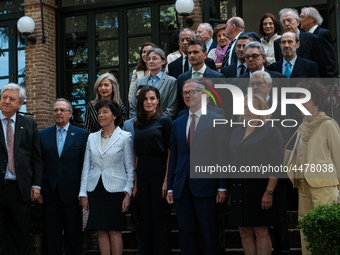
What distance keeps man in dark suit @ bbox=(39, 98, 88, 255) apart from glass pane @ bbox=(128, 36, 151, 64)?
5.82m

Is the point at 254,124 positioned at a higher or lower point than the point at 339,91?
lower

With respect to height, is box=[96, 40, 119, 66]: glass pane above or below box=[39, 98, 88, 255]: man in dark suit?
above

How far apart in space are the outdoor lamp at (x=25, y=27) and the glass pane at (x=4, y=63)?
100 cm

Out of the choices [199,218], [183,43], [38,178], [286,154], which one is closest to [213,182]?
[199,218]

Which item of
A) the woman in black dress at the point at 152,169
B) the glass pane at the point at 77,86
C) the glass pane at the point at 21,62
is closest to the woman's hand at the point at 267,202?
the woman in black dress at the point at 152,169

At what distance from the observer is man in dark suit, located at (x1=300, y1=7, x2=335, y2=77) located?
24.7 ft

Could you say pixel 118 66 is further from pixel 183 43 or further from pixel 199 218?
pixel 199 218

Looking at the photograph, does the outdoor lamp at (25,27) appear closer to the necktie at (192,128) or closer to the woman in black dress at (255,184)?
the necktie at (192,128)

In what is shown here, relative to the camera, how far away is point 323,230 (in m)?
5.08

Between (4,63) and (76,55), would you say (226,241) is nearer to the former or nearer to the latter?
(76,55)

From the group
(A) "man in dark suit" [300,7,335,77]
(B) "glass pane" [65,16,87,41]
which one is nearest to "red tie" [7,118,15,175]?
(A) "man in dark suit" [300,7,335,77]

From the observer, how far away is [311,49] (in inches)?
302

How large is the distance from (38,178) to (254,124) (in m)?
2.47

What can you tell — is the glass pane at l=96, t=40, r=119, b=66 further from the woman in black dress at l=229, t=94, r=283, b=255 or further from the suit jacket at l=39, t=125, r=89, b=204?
the woman in black dress at l=229, t=94, r=283, b=255
